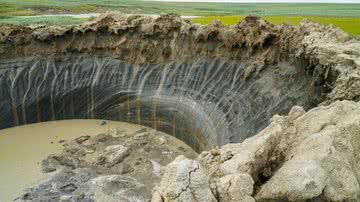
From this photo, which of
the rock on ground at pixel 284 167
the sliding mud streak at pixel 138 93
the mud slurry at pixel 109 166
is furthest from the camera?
the sliding mud streak at pixel 138 93

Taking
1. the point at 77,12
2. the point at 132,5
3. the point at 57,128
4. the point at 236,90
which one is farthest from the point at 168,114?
the point at 132,5

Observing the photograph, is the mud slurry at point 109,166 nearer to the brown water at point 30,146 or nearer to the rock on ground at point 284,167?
the brown water at point 30,146

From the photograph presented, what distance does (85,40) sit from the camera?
22.3 metres

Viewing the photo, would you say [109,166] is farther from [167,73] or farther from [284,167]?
[284,167]

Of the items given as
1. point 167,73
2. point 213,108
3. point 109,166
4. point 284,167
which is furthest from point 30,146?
point 284,167

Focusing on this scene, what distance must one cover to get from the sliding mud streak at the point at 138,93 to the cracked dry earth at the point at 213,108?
2.3 inches

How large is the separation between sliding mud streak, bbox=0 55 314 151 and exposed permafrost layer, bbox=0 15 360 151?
50 millimetres

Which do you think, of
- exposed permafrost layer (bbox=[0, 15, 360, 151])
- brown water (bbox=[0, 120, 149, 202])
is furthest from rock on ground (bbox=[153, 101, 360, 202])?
brown water (bbox=[0, 120, 149, 202])

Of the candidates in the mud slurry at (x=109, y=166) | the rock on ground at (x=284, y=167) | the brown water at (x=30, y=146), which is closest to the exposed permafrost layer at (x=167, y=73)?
the brown water at (x=30, y=146)

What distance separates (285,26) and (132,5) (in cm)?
3120

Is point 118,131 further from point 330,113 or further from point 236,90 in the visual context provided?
point 330,113

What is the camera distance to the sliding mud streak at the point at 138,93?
55.5 ft

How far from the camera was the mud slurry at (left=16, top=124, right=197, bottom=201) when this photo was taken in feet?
46.5

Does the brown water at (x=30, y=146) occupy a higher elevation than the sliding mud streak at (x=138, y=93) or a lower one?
lower
